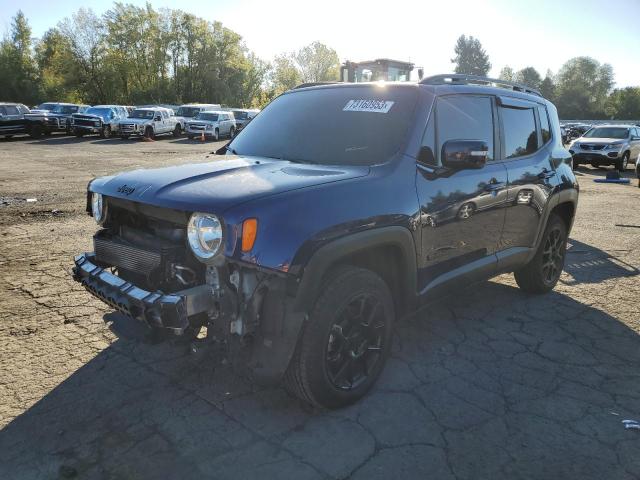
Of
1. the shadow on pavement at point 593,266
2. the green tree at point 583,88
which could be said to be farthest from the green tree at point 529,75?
the shadow on pavement at point 593,266

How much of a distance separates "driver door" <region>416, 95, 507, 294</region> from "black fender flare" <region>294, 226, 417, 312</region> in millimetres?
130

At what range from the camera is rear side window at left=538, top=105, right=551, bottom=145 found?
4691 mm

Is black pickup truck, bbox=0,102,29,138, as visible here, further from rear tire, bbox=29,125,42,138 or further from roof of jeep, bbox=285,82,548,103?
roof of jeep, bbox=285,82,548,103

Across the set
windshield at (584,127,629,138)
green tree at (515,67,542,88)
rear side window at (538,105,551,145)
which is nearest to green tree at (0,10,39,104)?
windshield at (584,127,629,138)

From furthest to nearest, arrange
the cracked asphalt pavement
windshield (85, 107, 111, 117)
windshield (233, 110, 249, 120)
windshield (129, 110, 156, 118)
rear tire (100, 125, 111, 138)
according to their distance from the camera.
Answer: windshield (233, 110, 249, 120), windshield (129, 110, 156, 118), windshield (85, 107, 111, 117), rear tire (100, 125, 111, 138), the cracked asphalt pavement

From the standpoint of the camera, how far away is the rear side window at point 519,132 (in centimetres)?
415

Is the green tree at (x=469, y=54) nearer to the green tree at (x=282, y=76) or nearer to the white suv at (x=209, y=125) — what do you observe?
the green tree at (x=282, y=76)

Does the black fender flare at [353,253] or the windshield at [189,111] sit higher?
the windshield at [189,111]

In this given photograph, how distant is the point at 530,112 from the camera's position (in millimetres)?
4555

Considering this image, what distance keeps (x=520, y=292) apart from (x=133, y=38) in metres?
63.5

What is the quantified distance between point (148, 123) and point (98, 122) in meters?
2.57

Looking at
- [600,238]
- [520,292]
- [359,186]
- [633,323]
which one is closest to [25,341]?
[359,186]

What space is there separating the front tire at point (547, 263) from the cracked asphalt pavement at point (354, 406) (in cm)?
15

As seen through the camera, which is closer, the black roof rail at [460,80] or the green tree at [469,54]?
the black roof rail at [460,80]
